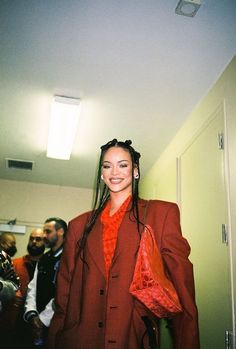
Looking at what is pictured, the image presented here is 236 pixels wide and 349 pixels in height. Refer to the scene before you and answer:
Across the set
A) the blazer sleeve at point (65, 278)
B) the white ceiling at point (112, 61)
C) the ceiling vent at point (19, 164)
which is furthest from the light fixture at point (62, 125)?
the blazer sleeve at point (65, 278)

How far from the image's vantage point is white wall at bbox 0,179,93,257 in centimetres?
561

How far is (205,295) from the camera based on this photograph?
237cm

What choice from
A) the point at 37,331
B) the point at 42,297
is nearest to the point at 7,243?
the point at 42,297

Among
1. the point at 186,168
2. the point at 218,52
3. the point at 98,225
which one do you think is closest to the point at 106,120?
the point at 186,168

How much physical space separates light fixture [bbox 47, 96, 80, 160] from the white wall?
1.90 m

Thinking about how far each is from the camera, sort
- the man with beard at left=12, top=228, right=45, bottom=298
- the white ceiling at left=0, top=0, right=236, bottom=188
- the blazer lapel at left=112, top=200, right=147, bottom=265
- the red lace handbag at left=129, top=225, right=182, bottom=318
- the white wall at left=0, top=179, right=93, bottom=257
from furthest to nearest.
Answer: the white wall at left=0, top=179, right=93, bottom=257, the man with beard at left=12, top=228, right=45, bottom=298, the white ceiling at left=0, top=0, right=236, bottom=188, the blazer lapel at left=112, top=200, right=147, bottom=265, the red lace handbag at left=129, top=225, right=182, bottom=318

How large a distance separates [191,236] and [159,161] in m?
1.70

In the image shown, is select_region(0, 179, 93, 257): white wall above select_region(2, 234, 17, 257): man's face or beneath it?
above

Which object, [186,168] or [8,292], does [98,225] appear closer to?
[8,292]

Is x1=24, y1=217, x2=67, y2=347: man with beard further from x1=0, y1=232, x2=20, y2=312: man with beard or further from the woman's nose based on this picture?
the woman's nose

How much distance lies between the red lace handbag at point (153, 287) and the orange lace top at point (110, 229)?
25 cm

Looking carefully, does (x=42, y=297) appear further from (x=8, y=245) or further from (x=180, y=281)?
(x=8, y=245)

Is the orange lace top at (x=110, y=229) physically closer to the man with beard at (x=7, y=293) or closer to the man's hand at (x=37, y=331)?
the man with beard at (x=7, y=293)

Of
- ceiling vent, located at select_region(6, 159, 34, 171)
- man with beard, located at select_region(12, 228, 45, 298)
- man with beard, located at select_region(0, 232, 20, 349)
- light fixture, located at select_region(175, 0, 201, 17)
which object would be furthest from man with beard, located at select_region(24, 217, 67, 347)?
ceiling vent, located at select_region(6, 159, 34, 171)
